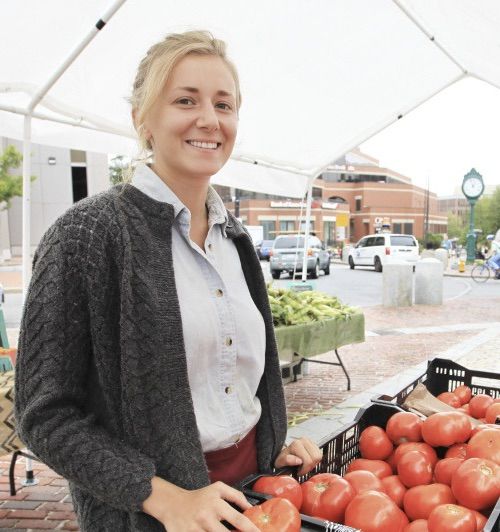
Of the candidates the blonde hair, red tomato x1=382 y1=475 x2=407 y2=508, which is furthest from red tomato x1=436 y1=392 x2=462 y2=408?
the blonde hair

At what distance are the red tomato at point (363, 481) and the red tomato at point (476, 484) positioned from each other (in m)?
0.22

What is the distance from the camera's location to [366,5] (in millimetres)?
4422

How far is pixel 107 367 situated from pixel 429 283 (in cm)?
1343

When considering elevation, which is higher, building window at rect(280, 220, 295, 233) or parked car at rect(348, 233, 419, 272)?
building window at rect(280, 220, 295, 233)

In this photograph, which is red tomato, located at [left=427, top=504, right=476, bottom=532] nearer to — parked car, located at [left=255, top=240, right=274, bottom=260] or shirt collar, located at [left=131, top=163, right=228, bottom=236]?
shirt collar, located at [left=131, top=163, right=228, bottom=236]

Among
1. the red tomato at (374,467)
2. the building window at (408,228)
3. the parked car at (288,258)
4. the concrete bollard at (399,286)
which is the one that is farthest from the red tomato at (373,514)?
the building window at (408,228)

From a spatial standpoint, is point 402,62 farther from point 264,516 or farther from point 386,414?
point 264,516

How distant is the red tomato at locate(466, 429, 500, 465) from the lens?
1604 millimetres

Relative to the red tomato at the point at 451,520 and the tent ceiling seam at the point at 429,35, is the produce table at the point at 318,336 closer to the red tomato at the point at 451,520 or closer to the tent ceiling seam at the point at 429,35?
the tent ceiling seam at the point at 429,35

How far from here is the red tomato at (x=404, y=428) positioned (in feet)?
6.13

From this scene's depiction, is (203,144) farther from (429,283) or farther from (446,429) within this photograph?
(429,283)

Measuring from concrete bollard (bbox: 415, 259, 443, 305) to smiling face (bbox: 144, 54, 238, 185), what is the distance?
42.5 ft

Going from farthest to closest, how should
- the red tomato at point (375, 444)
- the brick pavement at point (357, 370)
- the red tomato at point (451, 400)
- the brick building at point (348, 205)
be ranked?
1. the brick building at point (348, 205)
2. the brick pavement at point (357, 370)
3. the red tomato at point (451, 400)
4. the red tomato at point (375, 444)

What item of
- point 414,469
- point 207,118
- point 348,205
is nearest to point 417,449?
point 414,469
